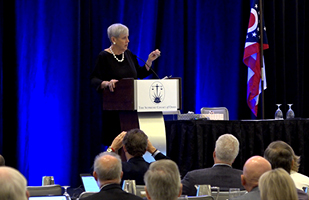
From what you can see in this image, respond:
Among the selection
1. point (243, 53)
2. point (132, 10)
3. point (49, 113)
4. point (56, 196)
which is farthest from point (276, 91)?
point (56, 196)

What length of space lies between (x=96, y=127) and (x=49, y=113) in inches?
28.7

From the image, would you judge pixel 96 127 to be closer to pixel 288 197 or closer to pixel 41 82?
pixel 41 82

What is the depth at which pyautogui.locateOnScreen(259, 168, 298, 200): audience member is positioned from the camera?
2053mm

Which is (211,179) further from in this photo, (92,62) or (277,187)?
(92,62)

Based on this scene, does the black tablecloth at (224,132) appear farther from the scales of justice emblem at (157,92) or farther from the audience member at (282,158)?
the audience member at (282,158)

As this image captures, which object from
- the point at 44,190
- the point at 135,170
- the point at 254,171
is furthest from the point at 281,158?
the point at 44,190

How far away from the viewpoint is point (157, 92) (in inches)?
169

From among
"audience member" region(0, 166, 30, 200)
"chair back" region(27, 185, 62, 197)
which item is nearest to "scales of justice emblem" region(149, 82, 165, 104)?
"chair back" region(27, 185, 62, 197)

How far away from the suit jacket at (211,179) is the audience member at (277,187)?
146 cm

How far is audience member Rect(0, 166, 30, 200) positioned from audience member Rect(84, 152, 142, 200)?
888mm

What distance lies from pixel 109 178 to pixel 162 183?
53cm

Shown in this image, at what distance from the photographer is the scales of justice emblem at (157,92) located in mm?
4285

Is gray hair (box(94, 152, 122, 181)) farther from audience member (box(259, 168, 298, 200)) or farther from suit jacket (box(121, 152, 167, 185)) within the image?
audience member (box(259, 168, 298, 200))

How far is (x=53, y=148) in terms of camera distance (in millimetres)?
6762
